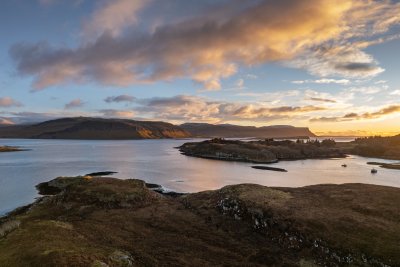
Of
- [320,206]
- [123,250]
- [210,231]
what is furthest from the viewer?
[320,206]

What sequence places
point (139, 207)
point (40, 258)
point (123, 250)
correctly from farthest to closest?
point (139, 207) → point (123, 250) → point (40, 258)

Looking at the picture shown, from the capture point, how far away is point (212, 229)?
143 feet

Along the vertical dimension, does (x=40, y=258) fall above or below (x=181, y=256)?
above

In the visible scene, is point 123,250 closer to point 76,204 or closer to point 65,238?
point 65,238

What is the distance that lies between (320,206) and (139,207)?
97.6ft

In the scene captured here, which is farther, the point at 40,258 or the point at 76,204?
the point at 76,204

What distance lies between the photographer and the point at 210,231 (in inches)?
1682

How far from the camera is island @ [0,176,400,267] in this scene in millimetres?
31438

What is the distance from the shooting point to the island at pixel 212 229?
1238 inches

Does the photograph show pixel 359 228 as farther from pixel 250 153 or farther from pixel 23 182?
pixel 250 153

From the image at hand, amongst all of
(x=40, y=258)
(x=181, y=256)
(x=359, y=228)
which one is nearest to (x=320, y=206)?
(x=359, y=228)

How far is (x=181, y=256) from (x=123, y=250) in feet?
19.6

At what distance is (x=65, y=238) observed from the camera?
33.2m

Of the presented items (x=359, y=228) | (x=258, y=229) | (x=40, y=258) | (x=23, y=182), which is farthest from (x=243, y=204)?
(x=23, y=182)
